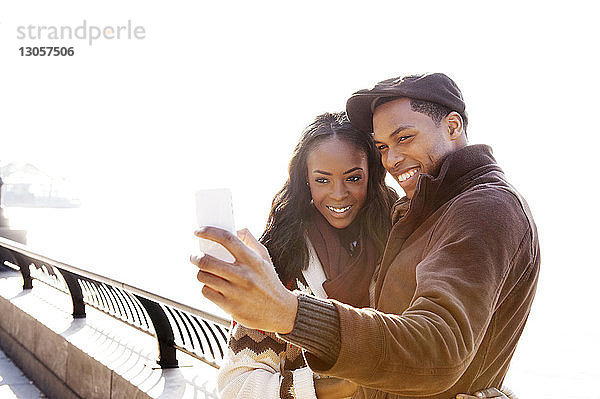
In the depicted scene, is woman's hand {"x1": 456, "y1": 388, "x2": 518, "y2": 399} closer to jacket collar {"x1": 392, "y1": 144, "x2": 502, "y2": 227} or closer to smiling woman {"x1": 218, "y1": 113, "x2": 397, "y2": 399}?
jacket collar {"x1": 392, "y1": 144, "x2": 502, "y2": 227}

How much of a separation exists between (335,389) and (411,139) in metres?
1.00

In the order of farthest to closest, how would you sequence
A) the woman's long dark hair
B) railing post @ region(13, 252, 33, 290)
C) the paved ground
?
1. railing post @ region(13, 252, 33, 290)
2. the paved ground
3. the woman's long dark hair

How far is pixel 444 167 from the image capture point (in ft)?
5.94

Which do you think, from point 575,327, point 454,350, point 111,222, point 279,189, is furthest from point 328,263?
point 111,222

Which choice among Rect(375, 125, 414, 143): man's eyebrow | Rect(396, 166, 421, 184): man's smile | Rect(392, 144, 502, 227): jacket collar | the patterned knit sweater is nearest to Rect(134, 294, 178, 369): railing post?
the patterned knit sweater

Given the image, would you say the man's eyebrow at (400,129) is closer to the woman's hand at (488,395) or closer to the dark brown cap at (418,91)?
the dark brown cap at (418,91)

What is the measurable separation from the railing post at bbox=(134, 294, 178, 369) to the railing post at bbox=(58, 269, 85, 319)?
2.02m

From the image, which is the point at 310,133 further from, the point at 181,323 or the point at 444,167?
the point at 181,323

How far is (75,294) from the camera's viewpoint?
650 centimetres

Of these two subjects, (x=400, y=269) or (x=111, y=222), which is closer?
(x=400, y=269)

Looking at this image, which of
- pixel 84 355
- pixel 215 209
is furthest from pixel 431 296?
pixel 84 355

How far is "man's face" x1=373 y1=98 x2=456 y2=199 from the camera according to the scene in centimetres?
195

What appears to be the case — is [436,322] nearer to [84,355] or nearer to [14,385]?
Result: [84,355]

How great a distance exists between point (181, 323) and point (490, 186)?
11.1ft
